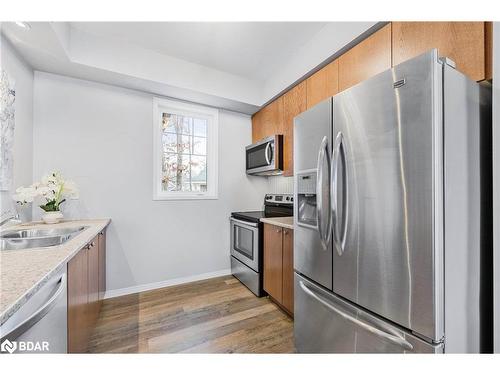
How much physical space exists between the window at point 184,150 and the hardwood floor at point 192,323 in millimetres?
1170

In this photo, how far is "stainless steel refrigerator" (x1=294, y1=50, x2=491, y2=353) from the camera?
0.84 m

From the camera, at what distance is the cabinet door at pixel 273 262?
206 cm

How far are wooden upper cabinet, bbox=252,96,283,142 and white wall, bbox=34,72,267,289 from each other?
0.46 metres

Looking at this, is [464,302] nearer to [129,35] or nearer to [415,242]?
[415,242]

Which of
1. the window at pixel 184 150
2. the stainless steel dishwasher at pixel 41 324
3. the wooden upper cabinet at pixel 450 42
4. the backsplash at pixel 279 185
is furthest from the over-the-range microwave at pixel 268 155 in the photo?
the stainless steel dishwasher at pixel 41 324

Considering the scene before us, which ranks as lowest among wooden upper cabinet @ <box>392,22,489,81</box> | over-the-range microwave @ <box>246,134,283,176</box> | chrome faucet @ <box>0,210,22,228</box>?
chrome faucet @ <box>0,210,22,228</box>

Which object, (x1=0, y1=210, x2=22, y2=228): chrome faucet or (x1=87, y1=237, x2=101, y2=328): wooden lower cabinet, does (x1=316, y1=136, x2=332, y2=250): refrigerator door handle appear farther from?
(x1=0, y1=210, x2=22, y2=228): chrome faucet

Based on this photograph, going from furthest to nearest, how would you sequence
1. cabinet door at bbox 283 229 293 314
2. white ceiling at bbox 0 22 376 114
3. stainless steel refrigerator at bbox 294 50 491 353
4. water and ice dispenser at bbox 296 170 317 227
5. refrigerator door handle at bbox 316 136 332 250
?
cabinet door at bbox 283 229 293 314 → white ceiling at bbox 0 22 376 114 → water and ice dispenser at bbox 296 170 317 227 → refrigerator door handle at bbox 316 136 332 250 → stainless steel refrigerator at bbox 294 50 491 353

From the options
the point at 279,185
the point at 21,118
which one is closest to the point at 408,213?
the point at 279,185

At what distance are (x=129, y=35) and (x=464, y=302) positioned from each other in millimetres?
3025

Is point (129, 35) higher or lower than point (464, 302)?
higher

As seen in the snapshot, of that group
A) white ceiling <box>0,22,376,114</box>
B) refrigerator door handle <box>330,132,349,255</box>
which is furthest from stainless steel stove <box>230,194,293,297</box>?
white ceiling <box>0,22,376,114</box>
